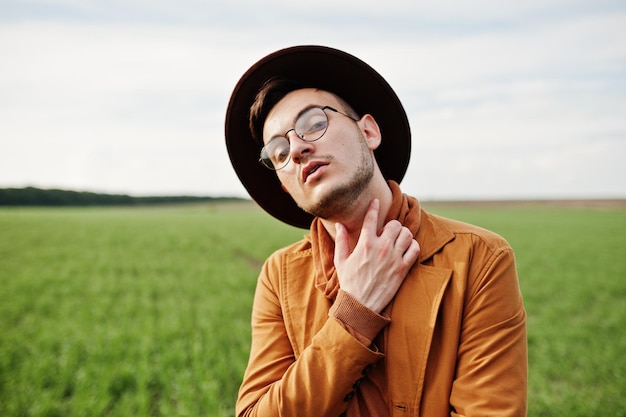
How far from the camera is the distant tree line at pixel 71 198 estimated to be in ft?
281

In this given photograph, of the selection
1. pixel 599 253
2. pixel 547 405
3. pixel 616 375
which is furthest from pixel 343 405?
pixel 599 253

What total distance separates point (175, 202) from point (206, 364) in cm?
11028

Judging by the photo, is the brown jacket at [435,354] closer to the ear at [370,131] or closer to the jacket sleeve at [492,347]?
the jacket sleeve at [492,347]

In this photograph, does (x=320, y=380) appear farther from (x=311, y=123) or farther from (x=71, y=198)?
(x=71, y=198)

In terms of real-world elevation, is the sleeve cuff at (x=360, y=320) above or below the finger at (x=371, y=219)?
below

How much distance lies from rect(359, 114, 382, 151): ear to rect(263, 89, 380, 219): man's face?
0.07 m

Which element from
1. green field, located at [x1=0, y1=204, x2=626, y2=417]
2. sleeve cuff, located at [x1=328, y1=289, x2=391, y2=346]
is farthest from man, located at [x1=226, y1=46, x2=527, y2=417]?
green field, located at [x1=0, y1=204, x2=626, y2=417]

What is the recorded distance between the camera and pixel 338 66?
2.10m

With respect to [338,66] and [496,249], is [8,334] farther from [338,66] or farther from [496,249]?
[496,249]

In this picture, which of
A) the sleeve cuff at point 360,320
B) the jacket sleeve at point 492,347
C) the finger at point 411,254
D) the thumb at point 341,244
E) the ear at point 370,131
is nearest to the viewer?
the jacket sleeve at point 492,347

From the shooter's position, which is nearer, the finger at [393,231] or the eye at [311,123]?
the finger at [393,231]

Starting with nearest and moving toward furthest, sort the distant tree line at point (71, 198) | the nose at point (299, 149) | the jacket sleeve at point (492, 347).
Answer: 1. the jacket sleeve at point (492, 347)
2. the nose at point (299, 149)
3. the distant tree line at point (71, 198)

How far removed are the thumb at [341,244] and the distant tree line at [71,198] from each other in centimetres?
10182

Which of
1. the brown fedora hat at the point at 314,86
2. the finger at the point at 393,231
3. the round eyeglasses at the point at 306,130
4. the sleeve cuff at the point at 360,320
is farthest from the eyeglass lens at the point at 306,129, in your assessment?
the sleeve cuff at the point at 360,320
